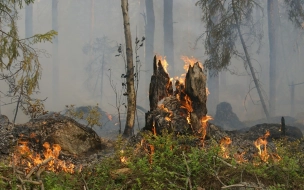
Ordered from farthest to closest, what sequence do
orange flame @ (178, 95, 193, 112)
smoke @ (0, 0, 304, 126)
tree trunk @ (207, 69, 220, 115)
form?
smoke @ (0, 0, 304, 126) < tree trunk @ (207, 69, 220, 115) < orange flame @ (178, 95, 193, 112)

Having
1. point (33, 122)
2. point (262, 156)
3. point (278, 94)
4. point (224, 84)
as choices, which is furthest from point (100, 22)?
point (262, 156)

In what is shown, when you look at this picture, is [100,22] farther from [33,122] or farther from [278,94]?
[33,122]

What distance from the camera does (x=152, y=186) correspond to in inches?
184

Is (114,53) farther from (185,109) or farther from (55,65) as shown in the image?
(185,109)

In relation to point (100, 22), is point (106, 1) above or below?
above

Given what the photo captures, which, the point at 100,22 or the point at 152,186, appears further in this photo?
the point at 100,22


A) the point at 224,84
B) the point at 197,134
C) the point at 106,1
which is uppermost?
the point at 106,1

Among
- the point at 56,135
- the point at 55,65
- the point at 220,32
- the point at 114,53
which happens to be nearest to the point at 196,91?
the point at 56,135

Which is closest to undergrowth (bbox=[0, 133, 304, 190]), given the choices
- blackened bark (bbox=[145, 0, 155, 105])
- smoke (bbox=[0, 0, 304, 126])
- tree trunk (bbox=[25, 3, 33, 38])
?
blackened bark (bbox=[145, 0, 155, 105])

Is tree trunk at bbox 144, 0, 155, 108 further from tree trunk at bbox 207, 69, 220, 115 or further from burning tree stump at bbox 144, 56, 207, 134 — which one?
burning tree stump at bbox 144, 56, 207, 134

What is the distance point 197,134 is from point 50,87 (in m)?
33.7

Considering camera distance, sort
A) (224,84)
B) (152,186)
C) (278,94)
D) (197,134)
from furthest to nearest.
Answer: (224,84)
(278,94)
(197,134)
(152,186)

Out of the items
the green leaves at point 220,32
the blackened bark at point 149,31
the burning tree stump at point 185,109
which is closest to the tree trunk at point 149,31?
the blackened bark at point 149,31

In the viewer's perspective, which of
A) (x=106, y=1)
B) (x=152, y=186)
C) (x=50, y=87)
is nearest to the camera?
(x=152, y=186)
